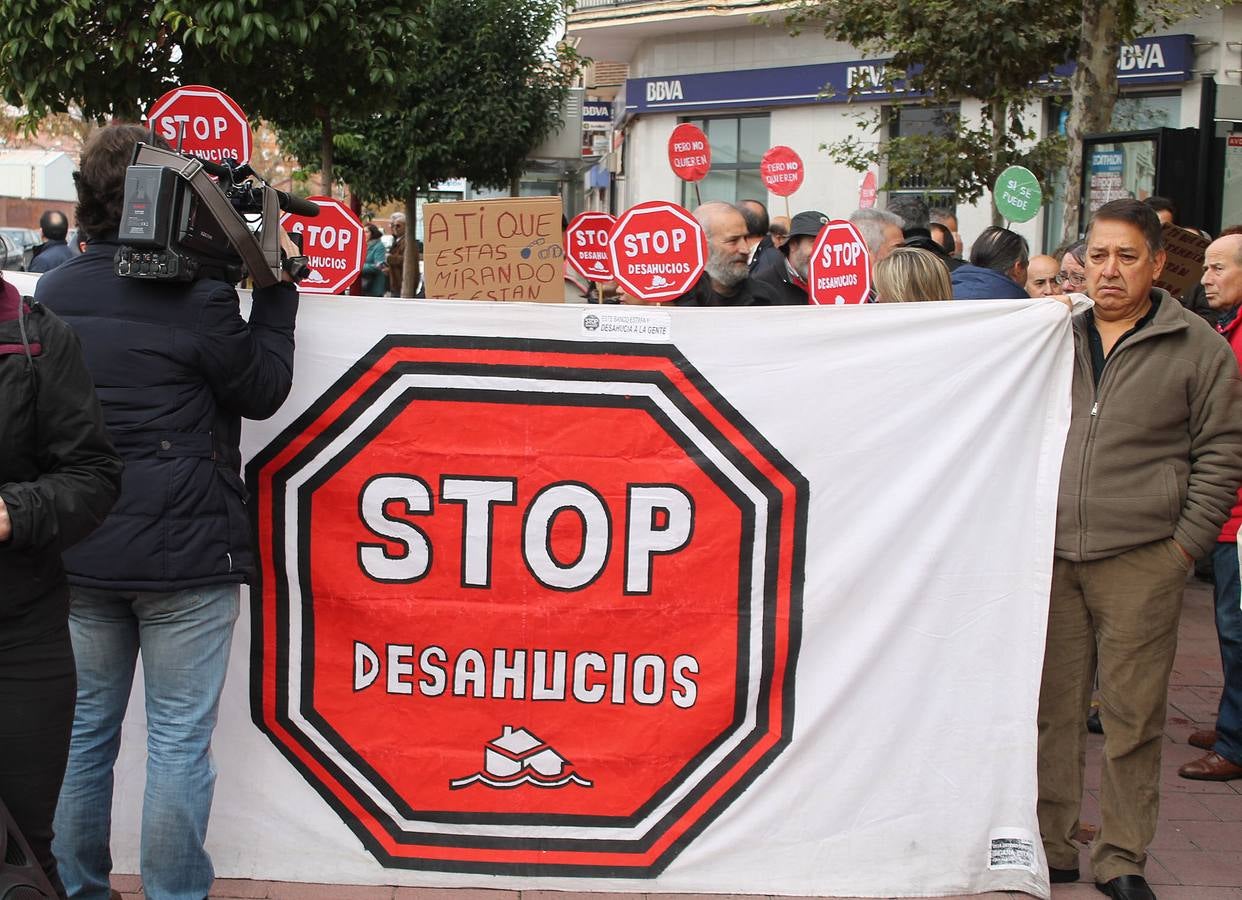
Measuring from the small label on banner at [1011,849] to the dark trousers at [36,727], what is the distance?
237cm

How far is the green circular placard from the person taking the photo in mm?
11859

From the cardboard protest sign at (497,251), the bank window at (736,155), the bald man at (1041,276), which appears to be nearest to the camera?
the cardboard protest sign at (497,251)

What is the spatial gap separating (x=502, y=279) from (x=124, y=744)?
3011 mm

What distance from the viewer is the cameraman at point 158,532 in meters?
3.27

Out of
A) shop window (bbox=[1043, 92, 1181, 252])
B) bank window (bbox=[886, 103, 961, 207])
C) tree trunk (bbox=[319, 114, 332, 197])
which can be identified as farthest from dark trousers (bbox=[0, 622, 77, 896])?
shop window (bbox=[1043, 92, 1181, 252])

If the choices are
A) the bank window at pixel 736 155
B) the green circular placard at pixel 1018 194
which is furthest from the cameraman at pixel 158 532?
the bank window at pixel 736 155

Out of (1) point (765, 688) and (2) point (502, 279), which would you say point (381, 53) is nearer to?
(2) point (502, 279)

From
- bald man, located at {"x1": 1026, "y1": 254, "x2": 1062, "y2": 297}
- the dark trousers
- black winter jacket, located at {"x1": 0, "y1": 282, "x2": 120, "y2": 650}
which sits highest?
bald man, located at {"x1": 1026, "y1": 254, "x2": 1062, "y2": 297}

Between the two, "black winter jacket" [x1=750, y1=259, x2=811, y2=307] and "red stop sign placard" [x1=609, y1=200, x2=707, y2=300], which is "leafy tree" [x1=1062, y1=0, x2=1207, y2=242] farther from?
"red stop sign placard" [x1=609, y1=200, x2=707, y2=300]

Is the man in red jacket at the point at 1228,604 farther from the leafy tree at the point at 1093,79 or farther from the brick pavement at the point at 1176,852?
the leafy tree at the point at 1093,79

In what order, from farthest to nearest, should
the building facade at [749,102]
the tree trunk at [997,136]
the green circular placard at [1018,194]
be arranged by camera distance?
1. the building facade at [749,102]
2. the tree trunk at [997,136]
3. the green circular placard at [1018,194]

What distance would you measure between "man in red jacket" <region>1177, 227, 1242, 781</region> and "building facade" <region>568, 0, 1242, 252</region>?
1468 cm

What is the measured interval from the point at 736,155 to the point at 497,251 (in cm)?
1884

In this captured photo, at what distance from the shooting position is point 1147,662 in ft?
12.8
